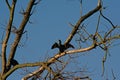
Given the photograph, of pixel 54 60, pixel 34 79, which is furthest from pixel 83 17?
pixel 34 79

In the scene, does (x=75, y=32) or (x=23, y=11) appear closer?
(x=75, y=32)

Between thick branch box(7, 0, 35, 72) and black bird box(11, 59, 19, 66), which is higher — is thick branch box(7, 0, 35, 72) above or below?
above

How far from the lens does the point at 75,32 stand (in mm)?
10461

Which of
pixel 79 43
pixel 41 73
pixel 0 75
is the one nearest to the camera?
pixel 79 43

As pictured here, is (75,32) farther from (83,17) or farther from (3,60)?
(3,60)

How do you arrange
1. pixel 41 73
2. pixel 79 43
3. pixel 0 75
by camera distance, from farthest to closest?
pixel 0 75, pixel 41 73, pixel 79 43

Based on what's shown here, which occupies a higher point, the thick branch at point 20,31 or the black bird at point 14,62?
the thick branch at point 20,31

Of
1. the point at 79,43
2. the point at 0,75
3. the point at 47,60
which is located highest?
the point at 79,43

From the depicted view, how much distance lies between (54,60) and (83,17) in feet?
4.07

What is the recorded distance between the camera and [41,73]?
10.8m

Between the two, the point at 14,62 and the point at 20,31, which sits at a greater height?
the point at 20,31

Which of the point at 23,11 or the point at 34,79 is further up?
the point at 23,11

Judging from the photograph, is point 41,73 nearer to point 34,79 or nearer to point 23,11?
point 34,79

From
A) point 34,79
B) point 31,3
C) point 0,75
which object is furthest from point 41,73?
point 31,3
